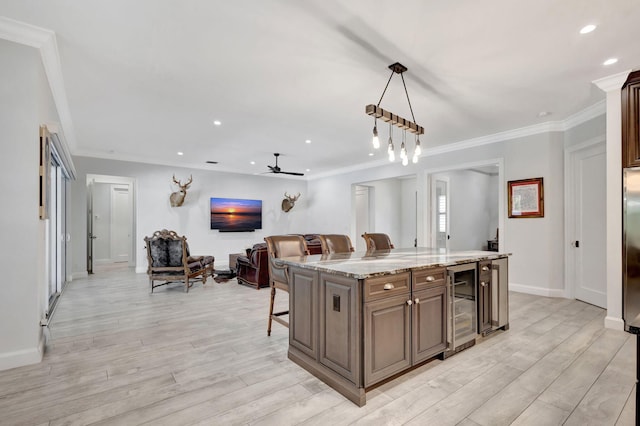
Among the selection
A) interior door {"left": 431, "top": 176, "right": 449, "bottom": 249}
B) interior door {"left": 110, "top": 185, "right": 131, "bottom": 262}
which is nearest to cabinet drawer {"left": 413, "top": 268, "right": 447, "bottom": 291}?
interior door {"left": 431, "top": 176, "right": 449, "bottom": 249}

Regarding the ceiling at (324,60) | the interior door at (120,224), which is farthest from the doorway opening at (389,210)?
the interior door at (120,224)

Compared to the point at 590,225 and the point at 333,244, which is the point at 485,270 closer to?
the point at 333,244

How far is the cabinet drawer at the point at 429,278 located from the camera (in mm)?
2324

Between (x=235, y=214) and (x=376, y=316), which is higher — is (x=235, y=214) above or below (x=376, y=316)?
above

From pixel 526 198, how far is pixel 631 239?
1974 millimetres

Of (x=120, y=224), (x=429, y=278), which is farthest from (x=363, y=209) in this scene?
(x=120, y=224)

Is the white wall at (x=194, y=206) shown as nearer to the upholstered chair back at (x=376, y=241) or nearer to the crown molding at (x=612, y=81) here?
the upholstered chair back at (x=376, y=241)

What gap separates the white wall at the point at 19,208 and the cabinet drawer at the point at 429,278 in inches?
122

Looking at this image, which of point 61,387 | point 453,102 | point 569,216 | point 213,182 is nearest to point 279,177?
point 213,182

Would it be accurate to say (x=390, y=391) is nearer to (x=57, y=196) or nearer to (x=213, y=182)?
(x=57, y=196)

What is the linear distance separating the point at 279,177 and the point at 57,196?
5533 millimetres

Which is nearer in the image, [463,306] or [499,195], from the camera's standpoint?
[463,306]

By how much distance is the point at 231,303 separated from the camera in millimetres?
4562

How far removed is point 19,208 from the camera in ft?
8.28
